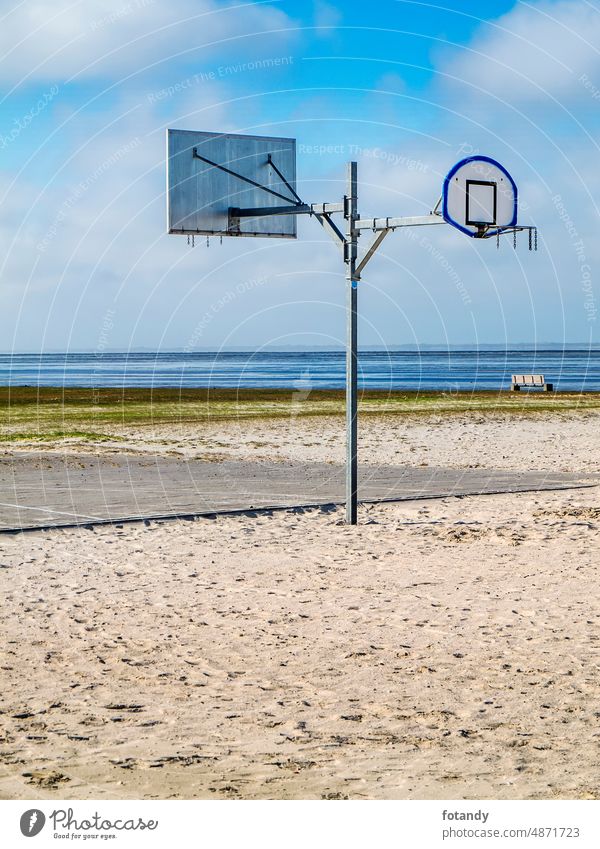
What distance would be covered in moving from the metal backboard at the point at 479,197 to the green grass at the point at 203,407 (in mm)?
14147

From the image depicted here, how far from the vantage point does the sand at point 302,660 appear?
5.41 meters

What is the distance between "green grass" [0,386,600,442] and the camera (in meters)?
30.3

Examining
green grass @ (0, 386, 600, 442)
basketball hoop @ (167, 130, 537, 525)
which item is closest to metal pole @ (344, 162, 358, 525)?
basketball hoop @ (167, 130, 537, 525)

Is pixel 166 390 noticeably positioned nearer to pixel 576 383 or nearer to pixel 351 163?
pixel 576 383

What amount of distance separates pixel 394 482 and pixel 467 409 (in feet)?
62.0

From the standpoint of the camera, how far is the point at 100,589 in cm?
965

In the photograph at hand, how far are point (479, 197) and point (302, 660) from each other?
22.8ft

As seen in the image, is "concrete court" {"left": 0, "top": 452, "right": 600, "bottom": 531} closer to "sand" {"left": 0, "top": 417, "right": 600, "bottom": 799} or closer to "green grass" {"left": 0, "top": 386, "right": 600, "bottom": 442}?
"sand" {"left": 0, "top": 417, "right": 600, "bottom": 799}

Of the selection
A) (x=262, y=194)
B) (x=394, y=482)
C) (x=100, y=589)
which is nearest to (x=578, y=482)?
(x=394, y=482)

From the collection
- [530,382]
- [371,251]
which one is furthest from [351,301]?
[530,382]

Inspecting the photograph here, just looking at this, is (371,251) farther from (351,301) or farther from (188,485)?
(188,485)
